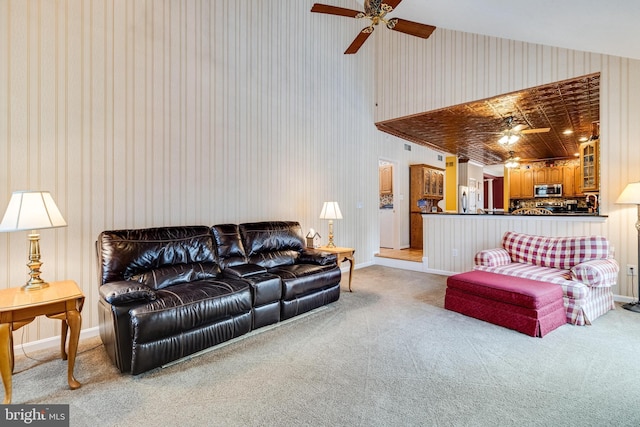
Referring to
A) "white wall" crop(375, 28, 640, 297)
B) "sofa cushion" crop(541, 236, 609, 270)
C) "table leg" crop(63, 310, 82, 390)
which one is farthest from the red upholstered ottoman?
"table leg" crop(63, 310, 82, 390)

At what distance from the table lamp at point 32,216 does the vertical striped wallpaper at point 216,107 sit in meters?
0.50

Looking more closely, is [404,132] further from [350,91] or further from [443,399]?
[443,399]

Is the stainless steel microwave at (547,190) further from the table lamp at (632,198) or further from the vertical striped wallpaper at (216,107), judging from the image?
the table lamp at (632,198)

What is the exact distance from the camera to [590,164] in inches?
256

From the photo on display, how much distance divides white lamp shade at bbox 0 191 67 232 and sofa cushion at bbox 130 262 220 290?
29.9 inches

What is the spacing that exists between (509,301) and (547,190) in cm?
784

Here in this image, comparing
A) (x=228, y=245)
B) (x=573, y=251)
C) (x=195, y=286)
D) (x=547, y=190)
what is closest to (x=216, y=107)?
(x=228, y=245)

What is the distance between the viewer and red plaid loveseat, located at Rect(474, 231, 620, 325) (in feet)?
9.77

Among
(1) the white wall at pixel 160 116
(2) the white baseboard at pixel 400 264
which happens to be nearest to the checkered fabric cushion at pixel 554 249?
(2) the white baseboard at pixel 400 264

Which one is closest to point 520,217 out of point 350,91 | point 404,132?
point 404,132

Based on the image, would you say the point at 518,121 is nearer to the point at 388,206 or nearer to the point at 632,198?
the point at 632,198

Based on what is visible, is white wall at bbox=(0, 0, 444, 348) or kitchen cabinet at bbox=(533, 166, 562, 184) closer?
white wall at bbox=(0, 0, 444, 348)

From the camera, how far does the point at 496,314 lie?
2.95m

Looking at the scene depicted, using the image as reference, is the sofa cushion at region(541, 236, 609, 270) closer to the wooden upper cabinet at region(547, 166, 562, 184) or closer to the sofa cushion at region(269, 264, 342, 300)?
the sofa cushion at region(269, 264, 342, 300)
